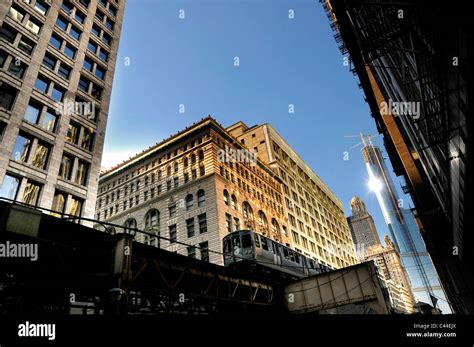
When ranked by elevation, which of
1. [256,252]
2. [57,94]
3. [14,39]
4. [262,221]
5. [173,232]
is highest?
[14,39]

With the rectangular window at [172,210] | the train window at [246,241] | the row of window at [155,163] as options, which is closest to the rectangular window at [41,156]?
the train window at [246,241]

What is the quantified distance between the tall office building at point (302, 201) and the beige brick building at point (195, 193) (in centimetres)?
768

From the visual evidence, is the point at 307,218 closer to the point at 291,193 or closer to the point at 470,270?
the point at 291,193

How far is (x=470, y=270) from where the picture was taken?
23766 mm

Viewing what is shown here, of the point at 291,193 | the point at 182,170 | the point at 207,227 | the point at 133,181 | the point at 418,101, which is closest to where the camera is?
the point at 418,101

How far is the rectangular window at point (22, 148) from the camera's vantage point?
21.6m

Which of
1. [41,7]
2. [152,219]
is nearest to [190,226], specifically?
[152,219]

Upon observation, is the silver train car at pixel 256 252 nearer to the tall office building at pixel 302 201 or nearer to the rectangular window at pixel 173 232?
the rectangular window at pixel 173 232

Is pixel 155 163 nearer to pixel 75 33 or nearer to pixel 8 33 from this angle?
pixel 75 33

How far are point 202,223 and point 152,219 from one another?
32.3 feet

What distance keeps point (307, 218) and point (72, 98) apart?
5628 cm

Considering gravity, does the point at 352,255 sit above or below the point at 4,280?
above

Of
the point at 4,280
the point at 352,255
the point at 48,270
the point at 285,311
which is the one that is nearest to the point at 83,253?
the point at 48,270

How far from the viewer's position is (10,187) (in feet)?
66.3
